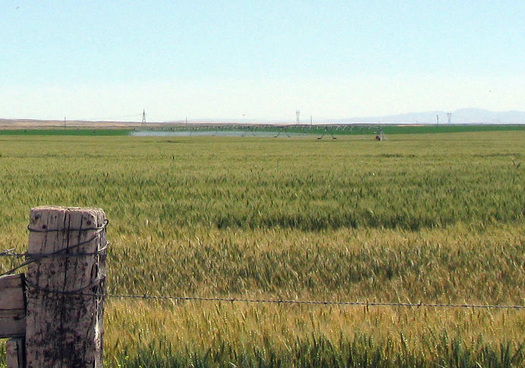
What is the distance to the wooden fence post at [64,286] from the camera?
288cm

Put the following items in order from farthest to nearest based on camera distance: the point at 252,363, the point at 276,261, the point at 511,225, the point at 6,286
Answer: the point at 511,225 → the point at 276,261 → the point at 252,363 → the point at 6,286

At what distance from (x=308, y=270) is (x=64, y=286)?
3630 mm

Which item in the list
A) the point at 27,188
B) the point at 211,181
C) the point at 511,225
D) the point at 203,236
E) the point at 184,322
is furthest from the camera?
the point at 211,181

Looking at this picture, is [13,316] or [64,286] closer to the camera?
[64,286]

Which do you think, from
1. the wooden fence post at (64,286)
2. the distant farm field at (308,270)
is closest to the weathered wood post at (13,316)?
the wooden fence post at (64,286)

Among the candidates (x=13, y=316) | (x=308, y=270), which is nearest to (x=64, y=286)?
(x=13, y=316)

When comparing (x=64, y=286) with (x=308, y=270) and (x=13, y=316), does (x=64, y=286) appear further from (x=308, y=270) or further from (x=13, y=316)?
(x=308, y=270)

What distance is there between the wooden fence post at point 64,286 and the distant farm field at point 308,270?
822 mm

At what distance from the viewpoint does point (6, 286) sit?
3.00 meters

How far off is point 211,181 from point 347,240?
8.60 meters

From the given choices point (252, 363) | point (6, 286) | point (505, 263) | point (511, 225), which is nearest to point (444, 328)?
point (252, 363)

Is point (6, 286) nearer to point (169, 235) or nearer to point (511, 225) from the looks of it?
point (169, 235)

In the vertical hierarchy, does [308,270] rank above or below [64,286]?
below

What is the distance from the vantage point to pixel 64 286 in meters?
2.92
